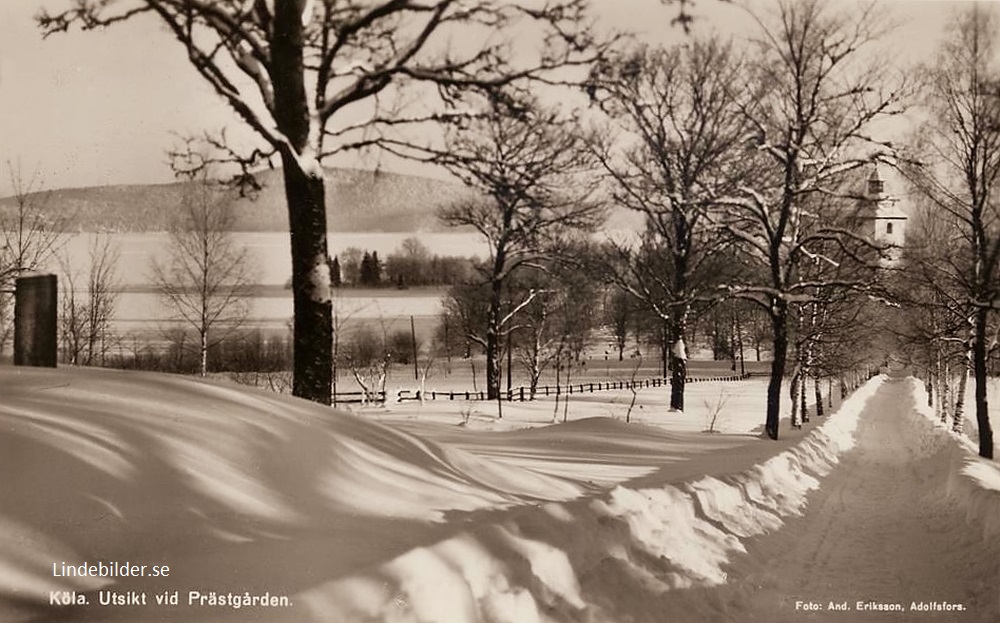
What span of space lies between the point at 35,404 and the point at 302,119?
190 inches

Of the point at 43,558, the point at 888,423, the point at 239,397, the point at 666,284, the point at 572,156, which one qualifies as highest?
the point at 572,156

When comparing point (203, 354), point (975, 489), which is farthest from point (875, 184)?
point (203, 354)

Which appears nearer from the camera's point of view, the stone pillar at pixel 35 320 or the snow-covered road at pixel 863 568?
the snow-covered road at pixel 863 568

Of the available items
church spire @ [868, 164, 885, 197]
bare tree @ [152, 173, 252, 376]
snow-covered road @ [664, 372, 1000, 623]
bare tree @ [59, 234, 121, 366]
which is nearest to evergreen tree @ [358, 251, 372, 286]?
bare tree @ [152, 173, 252, 376]

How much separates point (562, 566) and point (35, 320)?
4.09 metres

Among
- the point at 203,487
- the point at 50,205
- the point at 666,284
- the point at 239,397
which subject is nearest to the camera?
the point at 203,487

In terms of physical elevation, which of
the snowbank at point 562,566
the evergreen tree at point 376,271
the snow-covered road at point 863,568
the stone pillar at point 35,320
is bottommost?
the snow-covered road at point 863,568

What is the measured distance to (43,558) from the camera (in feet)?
12.1

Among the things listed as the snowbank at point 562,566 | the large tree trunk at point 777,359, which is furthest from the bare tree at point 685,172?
the snowbank at point 562,566

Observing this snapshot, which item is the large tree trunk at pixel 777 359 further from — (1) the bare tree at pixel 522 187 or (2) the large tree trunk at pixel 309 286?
(2) the large tree trunk at pixel 309 286

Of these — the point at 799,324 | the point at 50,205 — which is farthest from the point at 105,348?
the point at 799,324

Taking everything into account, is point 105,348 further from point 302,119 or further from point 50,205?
point 302,119

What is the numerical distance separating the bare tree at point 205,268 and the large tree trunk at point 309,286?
53.5 inches

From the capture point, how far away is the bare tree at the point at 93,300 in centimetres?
1395
